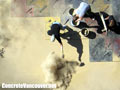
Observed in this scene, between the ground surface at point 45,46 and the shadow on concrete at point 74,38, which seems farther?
the shadow on concrete at point 74,38

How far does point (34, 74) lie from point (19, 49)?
134 cm

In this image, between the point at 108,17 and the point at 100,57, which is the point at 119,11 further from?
the point at 100,57

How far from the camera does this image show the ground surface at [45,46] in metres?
13.1

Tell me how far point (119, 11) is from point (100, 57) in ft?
7.56

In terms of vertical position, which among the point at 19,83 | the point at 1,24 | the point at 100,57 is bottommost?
the point at 19,83

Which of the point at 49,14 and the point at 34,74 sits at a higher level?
the point at 49,14

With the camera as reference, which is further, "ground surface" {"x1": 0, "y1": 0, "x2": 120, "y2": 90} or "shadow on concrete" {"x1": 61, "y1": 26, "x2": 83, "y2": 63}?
"shadow on concrete" {"x1": 61, "y1": 26, "x2": 83, "y2": 63}

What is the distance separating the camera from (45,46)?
1314 centimetres

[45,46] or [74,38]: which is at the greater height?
[74,38]

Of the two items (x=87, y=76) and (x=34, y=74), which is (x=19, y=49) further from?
(x=87, y=76)

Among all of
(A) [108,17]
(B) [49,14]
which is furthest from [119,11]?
(B) [49,14]

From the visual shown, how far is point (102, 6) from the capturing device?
43.6 ft

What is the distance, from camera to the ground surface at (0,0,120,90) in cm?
1306

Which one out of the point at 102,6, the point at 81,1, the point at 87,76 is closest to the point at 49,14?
the point at 81,1
